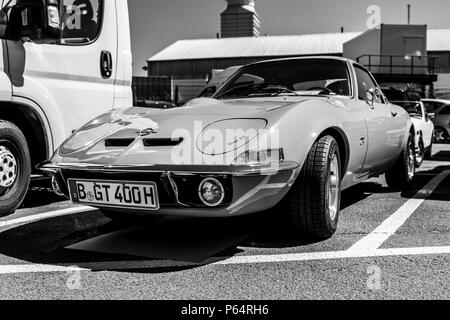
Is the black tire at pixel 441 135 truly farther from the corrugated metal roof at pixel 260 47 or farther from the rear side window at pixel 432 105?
the corrugated metal roof at pixel 260 47

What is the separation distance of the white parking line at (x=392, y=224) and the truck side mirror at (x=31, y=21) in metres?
2.59

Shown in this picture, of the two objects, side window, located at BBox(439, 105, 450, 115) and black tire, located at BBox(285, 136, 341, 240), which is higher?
black tire, located at BBox(285, 136, 341, 240)

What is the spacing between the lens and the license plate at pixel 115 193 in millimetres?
2723

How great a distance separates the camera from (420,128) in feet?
24.5

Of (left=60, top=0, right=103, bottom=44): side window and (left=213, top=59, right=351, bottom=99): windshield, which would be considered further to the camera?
(left=60, top=0, right=103, bottom=44): side window

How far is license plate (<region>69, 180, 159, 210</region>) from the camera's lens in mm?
2723

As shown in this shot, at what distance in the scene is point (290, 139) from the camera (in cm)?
281

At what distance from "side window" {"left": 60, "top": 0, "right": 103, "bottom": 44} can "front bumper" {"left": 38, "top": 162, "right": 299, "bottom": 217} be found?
2.07 m

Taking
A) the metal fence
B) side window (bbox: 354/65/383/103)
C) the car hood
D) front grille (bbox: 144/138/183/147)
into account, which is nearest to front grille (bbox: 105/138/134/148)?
the car hood

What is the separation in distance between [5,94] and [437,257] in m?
3.10

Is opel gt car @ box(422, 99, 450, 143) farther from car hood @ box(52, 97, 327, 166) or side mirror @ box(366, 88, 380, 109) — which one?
car hood @ box(52, 97, 327, 166)

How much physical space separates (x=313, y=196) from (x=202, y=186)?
27.7 inches
